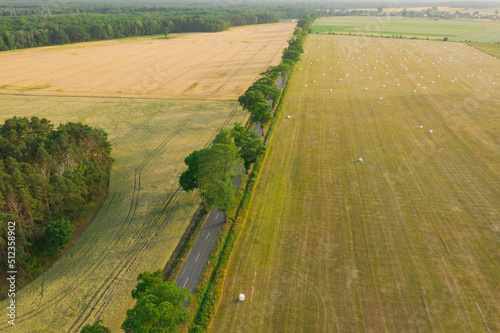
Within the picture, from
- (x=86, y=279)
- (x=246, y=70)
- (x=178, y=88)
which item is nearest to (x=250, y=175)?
(x=86, y=279)

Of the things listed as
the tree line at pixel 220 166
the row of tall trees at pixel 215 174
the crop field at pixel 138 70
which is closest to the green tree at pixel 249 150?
the tree line at pixel 220 166

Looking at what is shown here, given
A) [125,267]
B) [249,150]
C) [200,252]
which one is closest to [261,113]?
[249,150]

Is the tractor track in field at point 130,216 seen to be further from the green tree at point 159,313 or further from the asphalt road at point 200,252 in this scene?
the green tree at point 159,313

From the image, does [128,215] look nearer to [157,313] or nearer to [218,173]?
[218,173]

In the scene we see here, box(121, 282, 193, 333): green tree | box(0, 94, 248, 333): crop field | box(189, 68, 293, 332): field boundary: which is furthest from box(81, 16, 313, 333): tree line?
box(0, 94, 248, 333): crop field

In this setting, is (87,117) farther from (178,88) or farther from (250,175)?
(250,175)
